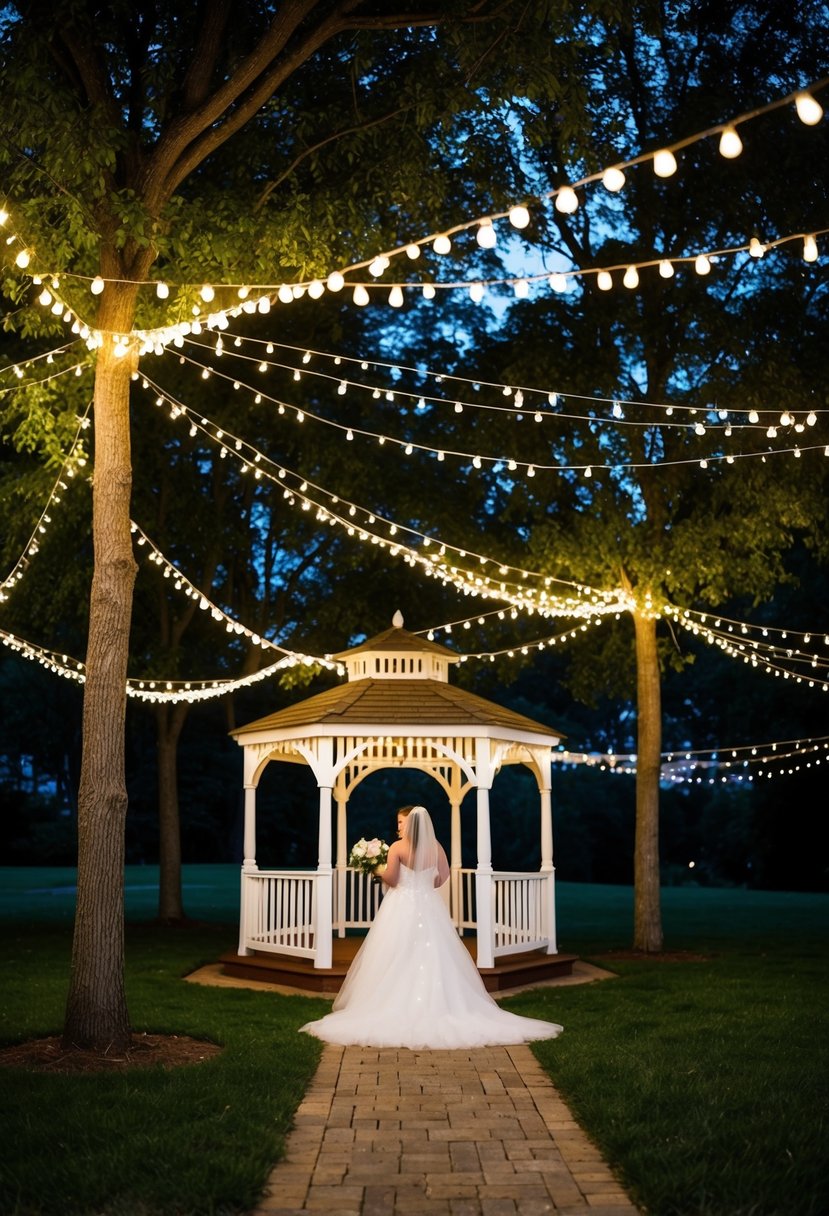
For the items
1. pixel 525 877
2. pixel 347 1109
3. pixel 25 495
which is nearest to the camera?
pixel 347 1109

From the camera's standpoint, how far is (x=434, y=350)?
18828mm

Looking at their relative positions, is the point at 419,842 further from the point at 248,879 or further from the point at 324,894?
the point at 248,879

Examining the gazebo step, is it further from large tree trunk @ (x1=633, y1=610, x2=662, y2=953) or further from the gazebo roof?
the gazebo roof

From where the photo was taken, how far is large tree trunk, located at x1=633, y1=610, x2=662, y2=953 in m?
15.7

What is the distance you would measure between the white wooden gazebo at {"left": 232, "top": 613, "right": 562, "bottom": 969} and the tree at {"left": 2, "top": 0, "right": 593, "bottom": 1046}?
13.3ft

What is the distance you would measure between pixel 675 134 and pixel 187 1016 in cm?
1120

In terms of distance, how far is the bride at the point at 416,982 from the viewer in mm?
9023

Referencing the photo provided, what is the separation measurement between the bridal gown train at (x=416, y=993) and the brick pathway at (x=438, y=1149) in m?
0.84

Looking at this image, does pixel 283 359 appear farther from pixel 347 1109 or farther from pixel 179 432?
pixel 347 1109

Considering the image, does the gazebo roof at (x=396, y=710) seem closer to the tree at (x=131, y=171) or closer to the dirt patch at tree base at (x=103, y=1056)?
the tree at (x=131, y=171)

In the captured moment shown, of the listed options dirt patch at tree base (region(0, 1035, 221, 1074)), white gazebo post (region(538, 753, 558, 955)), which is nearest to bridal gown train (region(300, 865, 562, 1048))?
dirt patch at tree base (region(0, 1035, 221, 1074))

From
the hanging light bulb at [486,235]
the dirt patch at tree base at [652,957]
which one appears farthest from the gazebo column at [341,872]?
the hanging light bulb at [486,235]

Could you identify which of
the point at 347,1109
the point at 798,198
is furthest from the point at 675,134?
the point at 347,1109

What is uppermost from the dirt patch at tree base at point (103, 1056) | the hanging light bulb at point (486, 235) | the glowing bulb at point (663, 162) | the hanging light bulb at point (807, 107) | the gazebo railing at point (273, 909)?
the hanging light bulb at point (486, 235)
